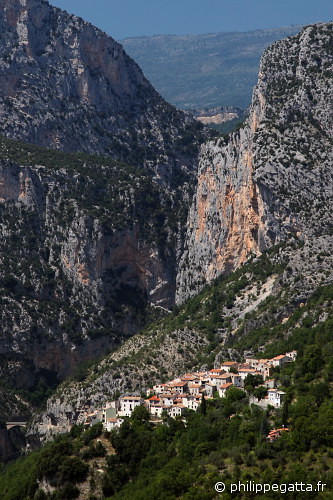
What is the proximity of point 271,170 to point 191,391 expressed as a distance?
38.7m

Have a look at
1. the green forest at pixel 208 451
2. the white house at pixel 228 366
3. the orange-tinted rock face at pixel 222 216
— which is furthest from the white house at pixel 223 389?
the orange-tinted rock face at pixel 222 216

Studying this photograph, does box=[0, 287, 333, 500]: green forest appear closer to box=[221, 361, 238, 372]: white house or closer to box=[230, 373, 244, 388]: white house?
box=[230, 373, 244, 388]: white house

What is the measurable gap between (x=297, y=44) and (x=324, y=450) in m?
75.4

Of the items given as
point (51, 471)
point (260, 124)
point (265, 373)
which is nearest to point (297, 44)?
point (260, 124)

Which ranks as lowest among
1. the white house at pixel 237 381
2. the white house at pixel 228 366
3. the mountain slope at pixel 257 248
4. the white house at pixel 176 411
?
the white house at pixel 176 411

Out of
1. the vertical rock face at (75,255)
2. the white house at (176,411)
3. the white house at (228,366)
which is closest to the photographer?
the white house at (176,411)

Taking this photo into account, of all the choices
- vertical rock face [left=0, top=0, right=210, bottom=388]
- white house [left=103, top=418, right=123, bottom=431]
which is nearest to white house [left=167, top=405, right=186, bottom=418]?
white house [left=103, top=418, right=123, bottom=431]

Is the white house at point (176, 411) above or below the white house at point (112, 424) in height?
above

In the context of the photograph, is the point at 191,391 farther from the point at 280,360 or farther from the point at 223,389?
the point at 280,360

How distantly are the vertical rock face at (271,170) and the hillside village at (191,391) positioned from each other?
28609mm

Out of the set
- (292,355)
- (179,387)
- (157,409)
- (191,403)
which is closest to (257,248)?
(292,355)

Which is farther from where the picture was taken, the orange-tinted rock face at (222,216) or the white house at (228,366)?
the orange-tinted rock face at (222,216)

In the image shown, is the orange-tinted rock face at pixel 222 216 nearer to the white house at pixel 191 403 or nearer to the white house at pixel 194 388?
the white house at pixel 194 388

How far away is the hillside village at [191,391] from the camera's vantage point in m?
103
